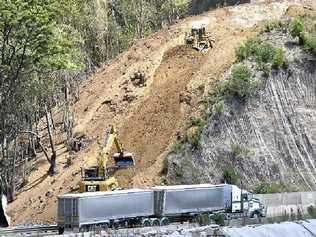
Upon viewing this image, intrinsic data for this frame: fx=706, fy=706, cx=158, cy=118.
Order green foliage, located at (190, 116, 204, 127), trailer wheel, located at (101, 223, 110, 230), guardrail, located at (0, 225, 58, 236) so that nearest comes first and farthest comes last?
guardrail, located at (0, 225, 58, 236)
trailer wheel, located at (101, 223, 110, 230)
green foliage, located at (190, 116, 204, 127)

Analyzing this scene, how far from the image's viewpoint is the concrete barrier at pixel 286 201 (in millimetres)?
36969

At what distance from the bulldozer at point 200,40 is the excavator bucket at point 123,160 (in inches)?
473

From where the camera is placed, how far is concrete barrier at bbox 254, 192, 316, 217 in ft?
121

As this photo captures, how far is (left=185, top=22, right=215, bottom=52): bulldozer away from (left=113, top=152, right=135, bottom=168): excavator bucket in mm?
12014

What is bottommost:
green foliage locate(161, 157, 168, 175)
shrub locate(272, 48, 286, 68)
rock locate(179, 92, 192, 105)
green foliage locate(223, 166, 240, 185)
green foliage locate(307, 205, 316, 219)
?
green foliage locate(307, 205, 316, 219)

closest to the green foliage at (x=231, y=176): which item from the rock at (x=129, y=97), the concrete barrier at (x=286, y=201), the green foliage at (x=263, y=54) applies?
the concrete barrier at (x=286, y=201)

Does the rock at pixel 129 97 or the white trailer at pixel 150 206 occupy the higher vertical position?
the rock at pixel 129 97

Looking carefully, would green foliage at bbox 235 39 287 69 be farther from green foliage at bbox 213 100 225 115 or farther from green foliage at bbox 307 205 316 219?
green foliage at bbox 307 205 316 219

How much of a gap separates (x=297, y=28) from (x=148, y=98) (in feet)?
37.5

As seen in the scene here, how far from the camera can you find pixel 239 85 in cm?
4481

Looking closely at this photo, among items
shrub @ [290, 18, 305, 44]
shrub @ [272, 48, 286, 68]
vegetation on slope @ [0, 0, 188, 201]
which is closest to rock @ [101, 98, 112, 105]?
vegetation on slope @ [0, 0, 188, 201]

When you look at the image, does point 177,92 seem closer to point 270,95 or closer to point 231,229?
point 270,95

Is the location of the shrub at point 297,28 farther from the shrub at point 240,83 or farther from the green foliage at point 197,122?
the green foliage at point 197,122


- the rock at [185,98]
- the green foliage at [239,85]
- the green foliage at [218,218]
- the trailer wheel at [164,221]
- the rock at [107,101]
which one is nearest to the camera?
the green foliage at [218,218]
